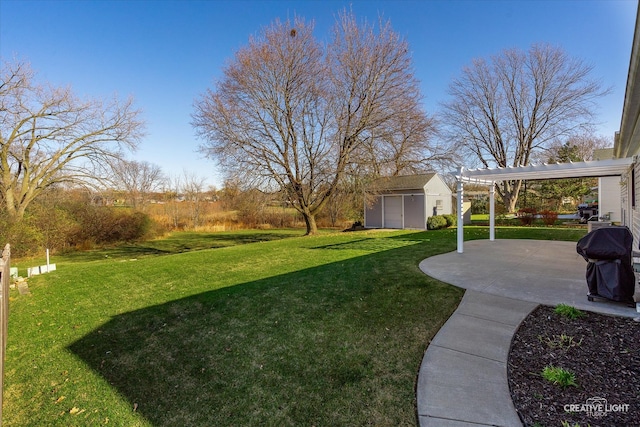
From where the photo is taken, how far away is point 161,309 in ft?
15.0

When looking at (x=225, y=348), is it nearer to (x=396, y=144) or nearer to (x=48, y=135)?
(x=396, y=144)

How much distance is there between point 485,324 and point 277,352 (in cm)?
249

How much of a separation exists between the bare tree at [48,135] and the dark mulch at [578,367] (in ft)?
57.7

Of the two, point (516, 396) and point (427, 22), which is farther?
point (427, 22)

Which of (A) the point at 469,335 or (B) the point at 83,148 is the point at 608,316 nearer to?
(A) the point at 469,335

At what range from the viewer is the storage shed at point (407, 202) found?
1692cm

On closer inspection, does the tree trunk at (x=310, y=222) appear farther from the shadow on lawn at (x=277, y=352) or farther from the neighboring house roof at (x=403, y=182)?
the shadow on lawn at (x=277, y=352)

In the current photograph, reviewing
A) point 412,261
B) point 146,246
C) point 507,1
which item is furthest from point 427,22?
point 146,246

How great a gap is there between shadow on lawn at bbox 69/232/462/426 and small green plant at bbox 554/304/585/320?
47.2 inches

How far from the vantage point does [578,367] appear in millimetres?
2738

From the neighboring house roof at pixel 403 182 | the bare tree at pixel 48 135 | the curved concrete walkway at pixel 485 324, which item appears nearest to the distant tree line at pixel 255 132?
the bare tree at pixel 48 135

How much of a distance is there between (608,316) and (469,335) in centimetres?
181

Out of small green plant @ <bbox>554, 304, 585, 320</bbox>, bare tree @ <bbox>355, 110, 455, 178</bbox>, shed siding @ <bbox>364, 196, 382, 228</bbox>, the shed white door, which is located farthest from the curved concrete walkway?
shed siding @ <bbox>364, 196, 382, 228</bbox>

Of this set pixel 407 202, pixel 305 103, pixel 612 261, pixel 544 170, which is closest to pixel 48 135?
pixel 305 103
